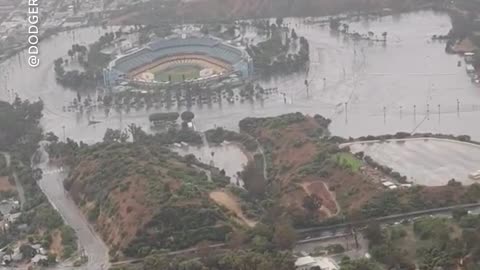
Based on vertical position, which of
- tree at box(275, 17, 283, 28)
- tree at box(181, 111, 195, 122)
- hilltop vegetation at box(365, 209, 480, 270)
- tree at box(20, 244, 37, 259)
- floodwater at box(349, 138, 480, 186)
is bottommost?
tree at box(20, 244, 37, 259)

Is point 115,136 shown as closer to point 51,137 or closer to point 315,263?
point 51,137

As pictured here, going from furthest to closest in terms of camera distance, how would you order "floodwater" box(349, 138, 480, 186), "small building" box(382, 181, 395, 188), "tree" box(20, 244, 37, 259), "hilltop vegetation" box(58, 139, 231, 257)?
1. "floodwater" box(349, 138, 480, 186)
2. "small building" box(382, 181, 395, 188)
3. "tree" box(20, 244, 37, 259)
4. "hilltop vegetation" box(58, 139, 231, 257)

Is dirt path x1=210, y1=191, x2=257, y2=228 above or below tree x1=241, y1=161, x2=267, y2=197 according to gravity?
below

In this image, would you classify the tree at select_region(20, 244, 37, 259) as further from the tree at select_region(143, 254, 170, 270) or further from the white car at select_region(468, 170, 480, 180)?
the white car at select_region(468, 170, 480, 180)

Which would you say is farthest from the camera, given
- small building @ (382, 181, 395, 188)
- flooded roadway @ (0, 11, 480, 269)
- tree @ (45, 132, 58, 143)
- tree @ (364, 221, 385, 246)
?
tree @ (45, 132, 58, 143)

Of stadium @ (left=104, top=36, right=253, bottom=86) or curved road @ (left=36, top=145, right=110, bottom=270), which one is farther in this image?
stadium @ (left=104, top=36, right=253, bottom=86)

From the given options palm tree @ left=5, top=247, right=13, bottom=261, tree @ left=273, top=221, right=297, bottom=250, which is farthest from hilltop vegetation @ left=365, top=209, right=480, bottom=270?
palm tree @ left=5, top=247, right=13, bottom=261

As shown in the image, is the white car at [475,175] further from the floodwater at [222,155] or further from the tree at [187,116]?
the tree at [187,116]

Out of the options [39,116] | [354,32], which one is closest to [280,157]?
[39,116]

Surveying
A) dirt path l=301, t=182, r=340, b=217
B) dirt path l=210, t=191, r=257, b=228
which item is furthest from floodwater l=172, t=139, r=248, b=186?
dirt path l=301, t=182, r=340, b=217
